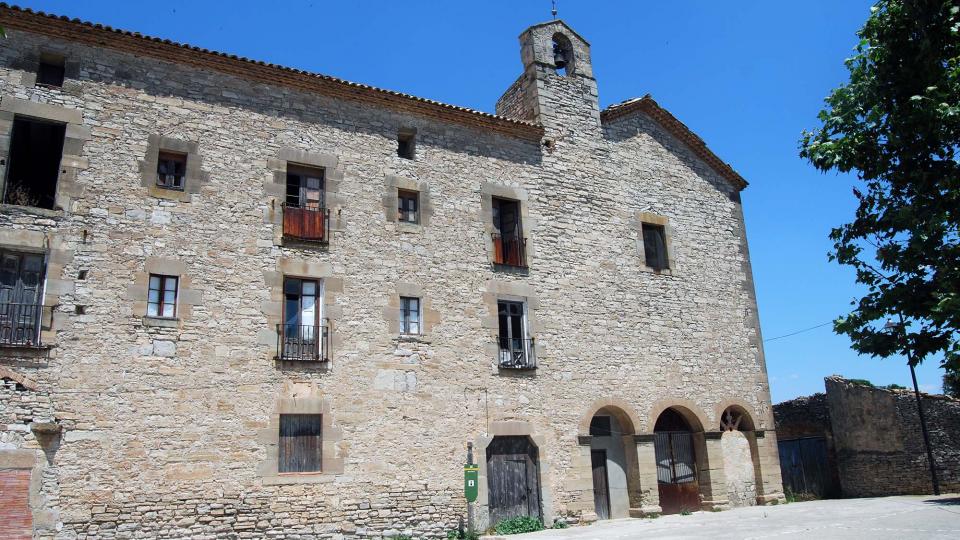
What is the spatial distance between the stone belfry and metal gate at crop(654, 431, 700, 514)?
Answer: 24.3ft

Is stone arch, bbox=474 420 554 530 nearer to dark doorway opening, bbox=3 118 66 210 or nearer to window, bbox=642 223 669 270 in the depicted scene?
window, bbox=642 223 669 270

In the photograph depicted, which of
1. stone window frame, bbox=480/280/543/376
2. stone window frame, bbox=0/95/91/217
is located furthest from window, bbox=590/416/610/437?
stone window frame, bbox=0/95/91/217

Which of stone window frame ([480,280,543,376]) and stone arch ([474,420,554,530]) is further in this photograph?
stone window frame ([480,280,543,376])

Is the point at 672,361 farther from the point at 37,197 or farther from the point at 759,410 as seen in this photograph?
the point at 37,197

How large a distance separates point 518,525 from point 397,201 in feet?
21.9

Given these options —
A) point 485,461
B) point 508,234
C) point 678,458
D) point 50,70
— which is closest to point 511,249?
point 508,234

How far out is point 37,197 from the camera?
39.8ft

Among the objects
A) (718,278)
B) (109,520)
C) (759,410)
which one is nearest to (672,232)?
(718,278)

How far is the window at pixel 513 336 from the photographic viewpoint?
14898mm

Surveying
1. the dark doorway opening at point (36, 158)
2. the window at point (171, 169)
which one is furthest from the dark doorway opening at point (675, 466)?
the dark doorway opening at point (36, 158)

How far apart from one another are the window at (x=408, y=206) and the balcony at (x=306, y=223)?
64.1 inches

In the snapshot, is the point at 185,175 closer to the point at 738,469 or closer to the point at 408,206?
the point at 408,206

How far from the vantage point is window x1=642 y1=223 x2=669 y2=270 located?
698 inches

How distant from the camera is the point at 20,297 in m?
11.2
